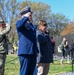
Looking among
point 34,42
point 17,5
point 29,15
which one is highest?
point 17,5

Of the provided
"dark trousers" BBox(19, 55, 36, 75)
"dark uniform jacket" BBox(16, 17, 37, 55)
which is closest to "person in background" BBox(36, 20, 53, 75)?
"dark uniform jacket" BBox(16, 17, 37, 55)

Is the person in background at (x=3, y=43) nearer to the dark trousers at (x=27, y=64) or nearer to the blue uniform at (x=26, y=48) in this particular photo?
the blue uniform at (x=26, y=48)

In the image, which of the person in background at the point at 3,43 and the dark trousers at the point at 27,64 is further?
the person in background at the point at 3,43

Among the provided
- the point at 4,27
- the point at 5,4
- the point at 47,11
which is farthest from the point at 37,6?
the point at 4,27

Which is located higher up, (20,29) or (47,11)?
(47,11)

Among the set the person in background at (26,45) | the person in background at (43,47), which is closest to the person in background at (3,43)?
the person in background at (43,47)

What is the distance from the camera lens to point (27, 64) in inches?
266

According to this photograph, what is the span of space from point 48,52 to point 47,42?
248 millimetres

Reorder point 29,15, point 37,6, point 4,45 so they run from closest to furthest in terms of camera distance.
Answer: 1. point 29,15
2. point 4,45
3. point 37,6

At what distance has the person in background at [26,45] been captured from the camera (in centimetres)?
677

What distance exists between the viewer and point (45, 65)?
27.1 ft

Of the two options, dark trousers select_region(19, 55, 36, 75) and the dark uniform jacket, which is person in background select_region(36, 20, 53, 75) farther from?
dark trousers select_region(19, 55, 36, 75)

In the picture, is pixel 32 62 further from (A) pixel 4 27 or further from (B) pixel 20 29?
(A) pixel 4 27

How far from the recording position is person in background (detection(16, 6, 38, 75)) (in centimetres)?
677
